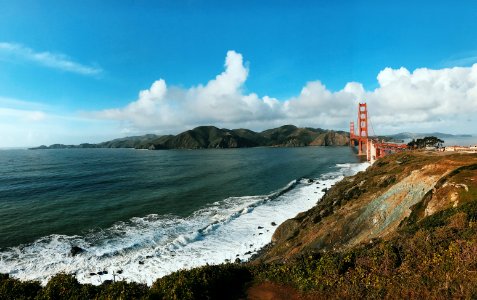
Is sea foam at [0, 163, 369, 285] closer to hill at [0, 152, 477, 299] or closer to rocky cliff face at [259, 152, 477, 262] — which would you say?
rocky cliff face at [259, 152, 477, 262]

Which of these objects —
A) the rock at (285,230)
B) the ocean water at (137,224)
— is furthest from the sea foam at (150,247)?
the rock at (285,230)

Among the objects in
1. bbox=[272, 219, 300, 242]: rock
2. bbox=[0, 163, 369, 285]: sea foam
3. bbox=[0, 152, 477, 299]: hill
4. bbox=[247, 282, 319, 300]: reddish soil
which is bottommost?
bbox=[0, 163, 369, 285]: sea foam

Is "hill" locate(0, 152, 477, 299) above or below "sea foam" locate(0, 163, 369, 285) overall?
above

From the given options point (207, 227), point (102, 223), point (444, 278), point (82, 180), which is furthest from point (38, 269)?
point (82, 180)

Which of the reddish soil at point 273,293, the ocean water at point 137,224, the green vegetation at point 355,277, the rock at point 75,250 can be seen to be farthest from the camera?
the rock at point 75,250

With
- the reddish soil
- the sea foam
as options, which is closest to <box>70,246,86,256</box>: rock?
the sea foam

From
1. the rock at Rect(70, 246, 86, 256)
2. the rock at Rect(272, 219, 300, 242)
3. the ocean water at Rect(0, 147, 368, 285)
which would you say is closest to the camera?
the ocean water at Rect(0, 147, 368, 285)

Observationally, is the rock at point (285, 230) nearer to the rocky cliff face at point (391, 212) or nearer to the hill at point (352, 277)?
the rocky cliff face at point (391, 212)

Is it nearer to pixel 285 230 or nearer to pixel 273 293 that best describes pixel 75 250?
pixel 285 230

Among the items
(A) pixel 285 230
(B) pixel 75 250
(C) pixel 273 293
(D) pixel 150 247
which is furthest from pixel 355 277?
(B) pixel 75 250
